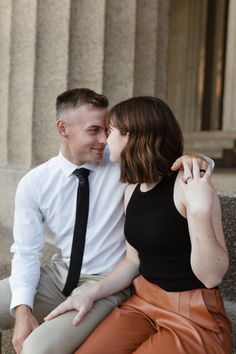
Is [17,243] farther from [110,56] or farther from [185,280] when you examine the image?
[110,56]

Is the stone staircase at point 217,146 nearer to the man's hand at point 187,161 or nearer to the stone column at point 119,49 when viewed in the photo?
the stone column at point 119,49

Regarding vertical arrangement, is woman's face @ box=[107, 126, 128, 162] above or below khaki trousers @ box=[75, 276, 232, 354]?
above

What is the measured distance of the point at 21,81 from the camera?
411 cm

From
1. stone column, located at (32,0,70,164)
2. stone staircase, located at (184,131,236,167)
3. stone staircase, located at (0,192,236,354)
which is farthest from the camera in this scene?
stone staircase, located at (184,131,236,167)

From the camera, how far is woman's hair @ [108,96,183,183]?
203cm

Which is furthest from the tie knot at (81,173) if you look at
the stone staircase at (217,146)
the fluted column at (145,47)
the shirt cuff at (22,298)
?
the stone staircase at (217,146)

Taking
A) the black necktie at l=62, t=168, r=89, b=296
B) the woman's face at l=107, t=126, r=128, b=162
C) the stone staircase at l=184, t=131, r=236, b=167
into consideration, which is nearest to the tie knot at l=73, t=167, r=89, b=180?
the black necktie at l=62, t=168, r=89, b=296

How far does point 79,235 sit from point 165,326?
0.66 meters

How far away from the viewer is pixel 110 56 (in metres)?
4.06

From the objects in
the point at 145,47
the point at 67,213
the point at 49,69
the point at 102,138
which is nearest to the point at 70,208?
the point at 67,213

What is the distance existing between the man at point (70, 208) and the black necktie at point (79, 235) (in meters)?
0.03

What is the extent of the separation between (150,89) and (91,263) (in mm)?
2232

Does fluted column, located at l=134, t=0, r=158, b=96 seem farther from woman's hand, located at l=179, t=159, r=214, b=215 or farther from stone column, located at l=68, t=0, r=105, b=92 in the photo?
woman's hand, located at l=179, t=159, r=214, b=215

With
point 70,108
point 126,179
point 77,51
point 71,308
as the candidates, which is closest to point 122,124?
point 126,179
